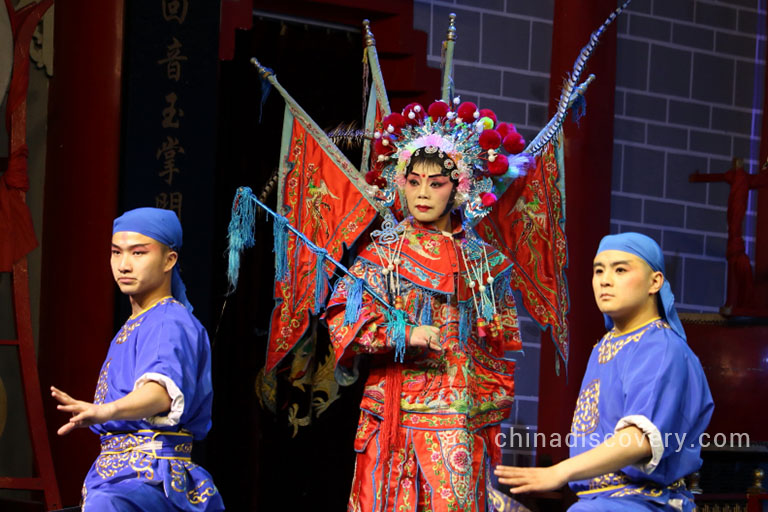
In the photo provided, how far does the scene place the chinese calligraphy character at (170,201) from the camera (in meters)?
4.17

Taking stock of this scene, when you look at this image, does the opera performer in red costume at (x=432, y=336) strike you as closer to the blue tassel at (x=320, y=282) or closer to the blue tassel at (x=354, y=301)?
the blue tassel at (x=354, y=301)

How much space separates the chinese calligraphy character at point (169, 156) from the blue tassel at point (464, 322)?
114cm

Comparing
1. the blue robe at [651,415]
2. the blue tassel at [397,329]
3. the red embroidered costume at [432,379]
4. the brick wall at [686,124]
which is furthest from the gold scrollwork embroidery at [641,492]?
the brick wall at [686,124]

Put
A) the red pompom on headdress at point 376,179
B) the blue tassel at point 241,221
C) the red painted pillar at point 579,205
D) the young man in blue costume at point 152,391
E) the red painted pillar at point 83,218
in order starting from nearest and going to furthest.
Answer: the young man in blue costume at point 152,391 < the blue tassel at point 241,221 < the red pompom on headdress at point 376,179 < the red painted pillar at point 83,218 < the red painted pillar at point 579,205

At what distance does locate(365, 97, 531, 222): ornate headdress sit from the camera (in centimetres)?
383

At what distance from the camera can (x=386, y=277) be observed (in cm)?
377

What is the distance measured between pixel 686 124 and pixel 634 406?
10.1ft

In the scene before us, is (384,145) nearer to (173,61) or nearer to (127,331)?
(173,61)

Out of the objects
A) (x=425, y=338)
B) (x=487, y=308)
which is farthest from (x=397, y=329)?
(x=487, y=308)

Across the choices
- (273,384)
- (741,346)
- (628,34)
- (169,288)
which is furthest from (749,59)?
(169,288)

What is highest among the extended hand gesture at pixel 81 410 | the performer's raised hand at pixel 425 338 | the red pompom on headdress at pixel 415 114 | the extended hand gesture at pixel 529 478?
the red pompom on headdress at pixel 415 114

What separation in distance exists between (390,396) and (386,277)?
37cm

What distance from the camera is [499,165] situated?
12.6 ft

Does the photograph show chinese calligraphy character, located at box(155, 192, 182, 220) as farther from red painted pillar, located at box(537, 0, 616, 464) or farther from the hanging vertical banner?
red painted pillar, located at box(537, 0, 616, 464)
